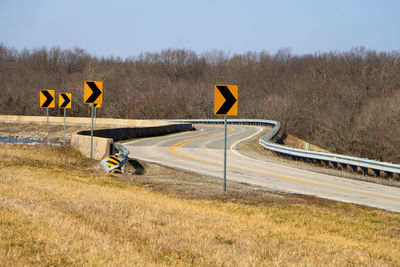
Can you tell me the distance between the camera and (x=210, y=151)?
91.4 ft

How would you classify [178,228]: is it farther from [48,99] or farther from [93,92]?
[48,99]

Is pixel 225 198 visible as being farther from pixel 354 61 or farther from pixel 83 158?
pixel 354 61

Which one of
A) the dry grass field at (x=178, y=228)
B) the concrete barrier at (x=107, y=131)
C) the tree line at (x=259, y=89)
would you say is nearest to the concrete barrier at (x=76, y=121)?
the concrete barrier at (x=107, y=131)

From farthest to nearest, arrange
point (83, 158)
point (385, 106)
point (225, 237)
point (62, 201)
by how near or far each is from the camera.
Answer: point (385, 106)
point (83, 158)
point (62, 201)
point (225, 237)

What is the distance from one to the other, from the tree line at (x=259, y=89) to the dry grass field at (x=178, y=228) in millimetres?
39520

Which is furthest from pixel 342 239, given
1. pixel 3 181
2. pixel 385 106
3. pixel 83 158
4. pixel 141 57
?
pixel 141 57

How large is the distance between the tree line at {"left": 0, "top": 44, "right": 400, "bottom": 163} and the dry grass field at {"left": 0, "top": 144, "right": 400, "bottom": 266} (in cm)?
3952

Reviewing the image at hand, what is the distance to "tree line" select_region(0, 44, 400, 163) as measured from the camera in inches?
2292

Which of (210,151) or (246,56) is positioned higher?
(246,56)

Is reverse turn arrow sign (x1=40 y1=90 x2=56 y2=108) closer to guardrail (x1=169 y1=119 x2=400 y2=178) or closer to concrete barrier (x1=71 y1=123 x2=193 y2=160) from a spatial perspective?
concrete barrier (x1=71 y1=123 x2=193 y2=160)

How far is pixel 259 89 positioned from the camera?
108562 millimetres

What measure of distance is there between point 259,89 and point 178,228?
103 metres

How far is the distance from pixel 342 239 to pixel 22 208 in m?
5.21

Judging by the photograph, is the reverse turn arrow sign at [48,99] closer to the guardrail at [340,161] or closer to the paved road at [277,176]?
the paved road at [277,176]
